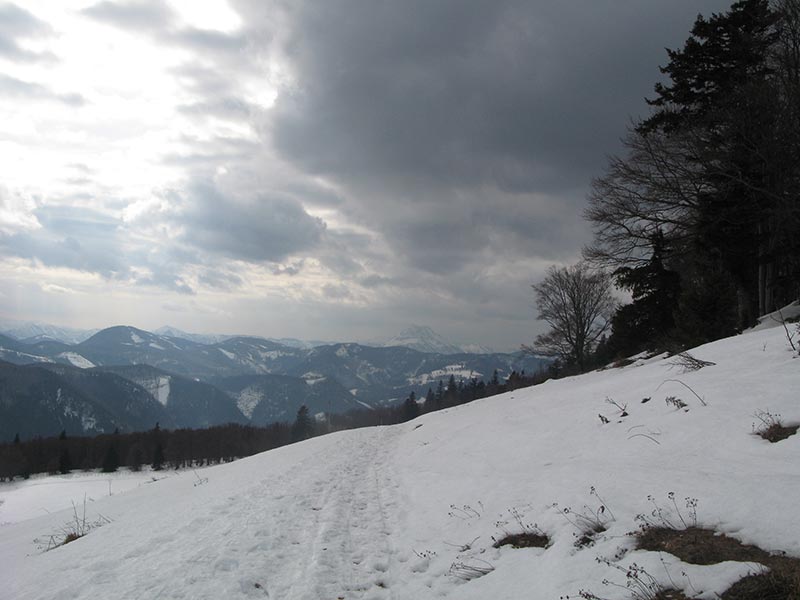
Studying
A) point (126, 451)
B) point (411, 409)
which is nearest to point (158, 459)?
point (126, 451)

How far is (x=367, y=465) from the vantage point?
13.4 m

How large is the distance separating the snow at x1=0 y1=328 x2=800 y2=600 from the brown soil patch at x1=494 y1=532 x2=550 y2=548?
0.16m

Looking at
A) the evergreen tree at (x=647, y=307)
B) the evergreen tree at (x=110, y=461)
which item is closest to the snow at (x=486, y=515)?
the evergreen tree at (x=647, y=307)

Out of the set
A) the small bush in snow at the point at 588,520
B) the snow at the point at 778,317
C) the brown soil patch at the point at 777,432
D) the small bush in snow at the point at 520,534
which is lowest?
the small bush in snow at the point at 520,534

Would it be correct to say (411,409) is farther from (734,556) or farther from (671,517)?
(734,556)

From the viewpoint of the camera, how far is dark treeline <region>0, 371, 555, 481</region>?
89.4m

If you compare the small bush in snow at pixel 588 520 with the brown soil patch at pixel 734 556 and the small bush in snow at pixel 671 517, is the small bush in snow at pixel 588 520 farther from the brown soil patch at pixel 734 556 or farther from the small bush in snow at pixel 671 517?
the brown soil patch at pixel 734 556

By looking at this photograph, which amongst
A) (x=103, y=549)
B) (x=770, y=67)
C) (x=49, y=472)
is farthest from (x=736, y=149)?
(x=49, y=472)

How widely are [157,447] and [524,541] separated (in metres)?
107

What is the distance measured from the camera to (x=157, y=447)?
9244 cm

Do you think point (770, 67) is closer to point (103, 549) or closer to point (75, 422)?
point (103, 549)

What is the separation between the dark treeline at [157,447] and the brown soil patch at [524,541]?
82296 mm

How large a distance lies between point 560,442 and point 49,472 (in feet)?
388

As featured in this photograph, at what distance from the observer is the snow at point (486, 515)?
4.33 m
